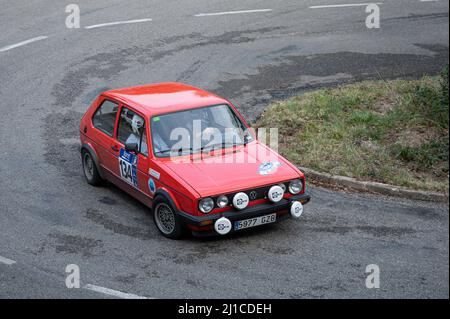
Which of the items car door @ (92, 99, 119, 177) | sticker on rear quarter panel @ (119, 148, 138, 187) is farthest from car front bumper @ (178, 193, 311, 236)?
car door @ (92, 99, 119, 177)

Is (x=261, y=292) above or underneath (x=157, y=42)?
underneath

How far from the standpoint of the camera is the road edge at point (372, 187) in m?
11.1

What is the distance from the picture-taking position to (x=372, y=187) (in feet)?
37.5

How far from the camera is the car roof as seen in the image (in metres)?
10.7

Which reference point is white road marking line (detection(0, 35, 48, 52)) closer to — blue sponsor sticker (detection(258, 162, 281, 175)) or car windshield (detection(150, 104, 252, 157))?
car windshield (detection(150, 104, 252, 157))

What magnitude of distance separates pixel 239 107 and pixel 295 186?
487 cm

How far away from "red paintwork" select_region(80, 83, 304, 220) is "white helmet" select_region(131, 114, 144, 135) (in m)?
0.11

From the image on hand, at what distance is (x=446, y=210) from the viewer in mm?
10695

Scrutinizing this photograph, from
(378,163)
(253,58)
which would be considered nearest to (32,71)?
(253,58)

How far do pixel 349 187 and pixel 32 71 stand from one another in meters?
8.58

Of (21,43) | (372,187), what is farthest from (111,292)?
(21,43)

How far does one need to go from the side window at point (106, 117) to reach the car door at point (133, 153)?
238mm
